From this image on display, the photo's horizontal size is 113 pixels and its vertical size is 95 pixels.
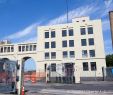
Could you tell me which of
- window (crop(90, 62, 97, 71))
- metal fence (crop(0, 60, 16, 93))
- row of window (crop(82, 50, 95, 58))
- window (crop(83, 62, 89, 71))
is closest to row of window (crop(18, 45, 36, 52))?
row of window (crop(82, 50, 95, 58))

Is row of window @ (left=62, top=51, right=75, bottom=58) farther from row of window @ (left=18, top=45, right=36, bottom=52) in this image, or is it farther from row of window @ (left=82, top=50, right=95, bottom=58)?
row of window @ (left=18, top=45, right=36, bottom=52)

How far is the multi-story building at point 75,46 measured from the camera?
64.4 metres

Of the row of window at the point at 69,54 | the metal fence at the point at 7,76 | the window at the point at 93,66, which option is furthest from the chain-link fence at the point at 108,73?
the metal fence at the point at 7,76

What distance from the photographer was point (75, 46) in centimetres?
6638

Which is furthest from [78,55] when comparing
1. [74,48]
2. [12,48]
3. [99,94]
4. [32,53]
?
[99,94]

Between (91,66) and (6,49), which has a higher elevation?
(6,49)

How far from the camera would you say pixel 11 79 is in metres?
18.1

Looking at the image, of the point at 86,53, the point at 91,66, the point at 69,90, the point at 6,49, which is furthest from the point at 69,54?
the point at 69,90

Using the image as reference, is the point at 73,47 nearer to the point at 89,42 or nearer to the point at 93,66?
the point at 89,42

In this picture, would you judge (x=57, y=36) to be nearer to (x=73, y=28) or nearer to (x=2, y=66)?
(x=73, y=28)

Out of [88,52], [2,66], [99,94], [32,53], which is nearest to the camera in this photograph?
[2,66]

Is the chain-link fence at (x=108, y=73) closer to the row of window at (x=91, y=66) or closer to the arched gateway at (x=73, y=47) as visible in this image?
the arched gateway at (x=73, y=47)

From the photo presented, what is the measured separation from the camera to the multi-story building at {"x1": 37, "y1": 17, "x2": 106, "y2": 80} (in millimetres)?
64438

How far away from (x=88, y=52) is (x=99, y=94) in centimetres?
4636
